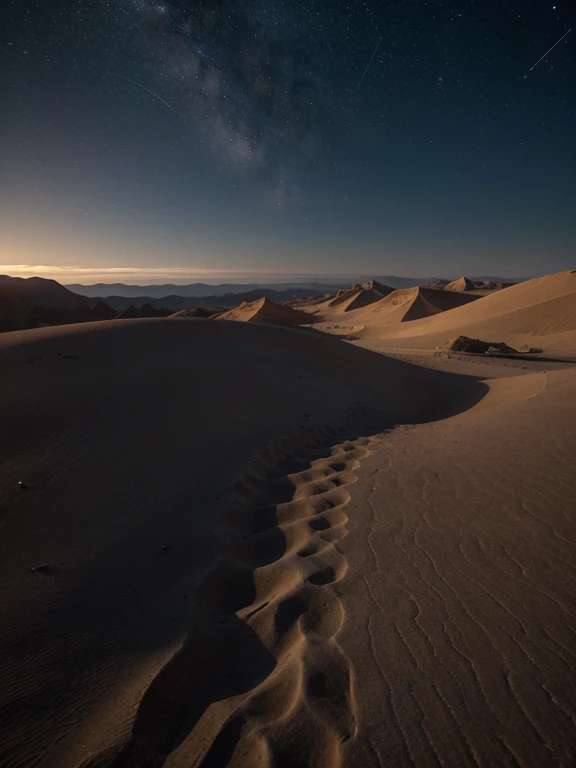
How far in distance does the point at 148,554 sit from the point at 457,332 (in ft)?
66.8

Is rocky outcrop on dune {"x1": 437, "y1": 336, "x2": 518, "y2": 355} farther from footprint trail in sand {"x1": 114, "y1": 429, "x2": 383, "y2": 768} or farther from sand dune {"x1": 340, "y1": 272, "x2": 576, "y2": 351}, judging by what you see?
footprint trail in sand {"x1": 114, "y1": 429, "x2": 383, "y2": 768}

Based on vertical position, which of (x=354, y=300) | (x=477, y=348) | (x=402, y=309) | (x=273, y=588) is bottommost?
(x=354, y=300)

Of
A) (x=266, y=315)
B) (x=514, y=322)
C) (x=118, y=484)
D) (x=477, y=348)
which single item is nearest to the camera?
(x=118, y=484)

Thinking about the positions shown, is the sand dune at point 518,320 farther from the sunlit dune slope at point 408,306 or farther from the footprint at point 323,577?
the footprint at point 323,577

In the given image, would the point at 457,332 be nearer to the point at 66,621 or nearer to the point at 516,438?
the point at 516,438

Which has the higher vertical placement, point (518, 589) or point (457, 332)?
point (518, 589)

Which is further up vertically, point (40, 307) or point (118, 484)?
point (118, 484)

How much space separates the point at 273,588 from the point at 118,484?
1853 millimetres

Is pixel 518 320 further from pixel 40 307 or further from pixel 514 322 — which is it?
pixel 40 307

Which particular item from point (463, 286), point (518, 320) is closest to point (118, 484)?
point (518, 320)

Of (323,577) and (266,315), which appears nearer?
(323,577)

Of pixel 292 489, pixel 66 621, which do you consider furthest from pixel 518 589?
pixel 66 621

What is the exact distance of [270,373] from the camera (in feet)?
23.5

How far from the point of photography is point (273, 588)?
2363mm
